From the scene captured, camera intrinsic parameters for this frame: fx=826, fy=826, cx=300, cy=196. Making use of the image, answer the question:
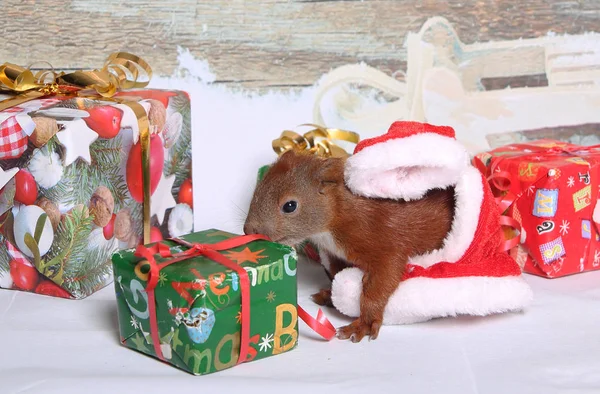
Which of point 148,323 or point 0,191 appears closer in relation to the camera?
point 148,323

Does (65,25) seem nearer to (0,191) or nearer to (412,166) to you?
(0,191)

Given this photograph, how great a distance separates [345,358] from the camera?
69.9 inches

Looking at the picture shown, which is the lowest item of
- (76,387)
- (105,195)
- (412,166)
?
(76,387)

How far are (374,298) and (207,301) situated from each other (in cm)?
45

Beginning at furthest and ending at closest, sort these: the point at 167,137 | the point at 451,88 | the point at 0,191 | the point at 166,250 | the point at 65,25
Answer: the point at 451,88
the point at 65,25
the point at 167,137
the point at 0,191
the point at 166,250

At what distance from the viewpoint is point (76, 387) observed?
5.32 ft

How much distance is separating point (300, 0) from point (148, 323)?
56.2 inches

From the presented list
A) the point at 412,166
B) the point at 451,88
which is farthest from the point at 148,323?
the point at 451,88

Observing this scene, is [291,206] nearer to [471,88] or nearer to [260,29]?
[260,29]

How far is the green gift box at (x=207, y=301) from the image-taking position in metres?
1.63

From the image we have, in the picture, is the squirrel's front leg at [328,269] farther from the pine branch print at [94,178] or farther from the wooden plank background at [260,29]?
the wooden plank background at [260,29]

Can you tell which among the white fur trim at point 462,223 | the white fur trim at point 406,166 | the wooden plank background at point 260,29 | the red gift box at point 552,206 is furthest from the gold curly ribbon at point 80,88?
the red gift box at point 552,206

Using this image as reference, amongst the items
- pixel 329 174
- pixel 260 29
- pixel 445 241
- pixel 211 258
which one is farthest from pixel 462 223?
pixel 260 29

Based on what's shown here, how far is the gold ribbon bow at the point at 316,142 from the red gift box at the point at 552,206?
434mm
